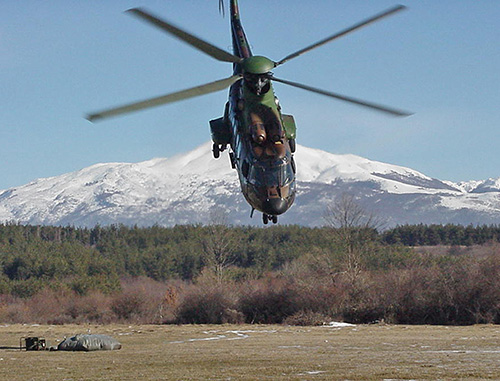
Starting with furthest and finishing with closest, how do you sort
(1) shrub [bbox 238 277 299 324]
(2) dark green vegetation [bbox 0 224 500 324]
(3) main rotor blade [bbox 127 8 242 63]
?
(1) shrub [bbox 238 277 299 324] < (2) dark green vegetation [bbox 0 224 500 324] < (3) main rotor blade [bbox 127 8 242 63]

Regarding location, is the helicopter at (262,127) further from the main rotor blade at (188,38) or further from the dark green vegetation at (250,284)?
the dark green vegetation at (250,284)

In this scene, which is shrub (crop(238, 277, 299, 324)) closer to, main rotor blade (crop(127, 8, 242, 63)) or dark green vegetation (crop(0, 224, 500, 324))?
dark green vegetation (crop(0, 224, 500, 324))

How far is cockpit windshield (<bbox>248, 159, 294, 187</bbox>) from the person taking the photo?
2712 cm

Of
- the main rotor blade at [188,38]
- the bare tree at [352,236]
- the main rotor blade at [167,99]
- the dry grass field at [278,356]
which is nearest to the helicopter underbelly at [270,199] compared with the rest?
the main rotor blade at [167,99]

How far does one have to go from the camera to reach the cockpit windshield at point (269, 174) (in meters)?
27.1

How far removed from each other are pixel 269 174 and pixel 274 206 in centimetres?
114

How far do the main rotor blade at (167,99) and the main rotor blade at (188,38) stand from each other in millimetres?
1400

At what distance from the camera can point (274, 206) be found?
2689cm

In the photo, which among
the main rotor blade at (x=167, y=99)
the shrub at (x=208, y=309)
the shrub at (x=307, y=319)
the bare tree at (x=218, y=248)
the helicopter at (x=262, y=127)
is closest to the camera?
the main rotor blade at (x=167, y=99)

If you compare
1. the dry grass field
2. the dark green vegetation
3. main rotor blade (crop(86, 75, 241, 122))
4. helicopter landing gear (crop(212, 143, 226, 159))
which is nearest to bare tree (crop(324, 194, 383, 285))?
the dark green vegetation

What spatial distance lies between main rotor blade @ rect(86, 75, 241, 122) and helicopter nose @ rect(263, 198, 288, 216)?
166 inches

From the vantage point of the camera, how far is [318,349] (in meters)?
49.6

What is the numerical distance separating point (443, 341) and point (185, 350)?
1789 centimetres

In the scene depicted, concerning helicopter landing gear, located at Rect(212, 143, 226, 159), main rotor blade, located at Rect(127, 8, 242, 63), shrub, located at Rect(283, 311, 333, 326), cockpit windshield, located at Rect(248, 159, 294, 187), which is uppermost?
A: main rotor blade, located at Rect(127, 8, 242, 63)
